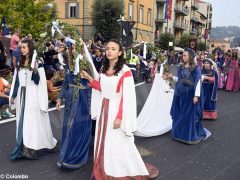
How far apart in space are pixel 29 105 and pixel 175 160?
98.4 inches

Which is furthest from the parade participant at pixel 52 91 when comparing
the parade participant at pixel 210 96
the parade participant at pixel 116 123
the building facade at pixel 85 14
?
the building facade at pixel 85 14

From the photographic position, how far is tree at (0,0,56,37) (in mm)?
24797

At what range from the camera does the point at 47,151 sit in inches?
241

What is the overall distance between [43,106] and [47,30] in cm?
117

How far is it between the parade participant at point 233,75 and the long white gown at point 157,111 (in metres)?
8.09

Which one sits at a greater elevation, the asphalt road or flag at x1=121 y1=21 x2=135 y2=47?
flag at x1=121 y1=21 x2=135 y2=47

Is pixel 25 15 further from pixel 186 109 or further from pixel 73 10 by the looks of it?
pixel 186 109

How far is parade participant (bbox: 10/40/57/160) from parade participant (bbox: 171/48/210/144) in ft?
8.97

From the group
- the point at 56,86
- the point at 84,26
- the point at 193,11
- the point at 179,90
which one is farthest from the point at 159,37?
the point at 179,90

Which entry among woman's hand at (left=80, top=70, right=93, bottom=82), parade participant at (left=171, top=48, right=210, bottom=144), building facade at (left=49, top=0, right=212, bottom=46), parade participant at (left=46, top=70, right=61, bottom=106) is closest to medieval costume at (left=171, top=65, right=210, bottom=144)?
parade participant at (left=171, top=48, right=210, bottom=144)

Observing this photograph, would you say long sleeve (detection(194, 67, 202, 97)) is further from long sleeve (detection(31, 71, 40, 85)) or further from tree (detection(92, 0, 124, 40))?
tree (detection(92, 0, 124, 40))

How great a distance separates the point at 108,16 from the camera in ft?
119

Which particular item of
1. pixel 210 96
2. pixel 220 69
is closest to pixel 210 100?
pixel 210 96

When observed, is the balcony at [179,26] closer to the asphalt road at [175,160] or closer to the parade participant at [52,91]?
the parade participant at [52,91]
